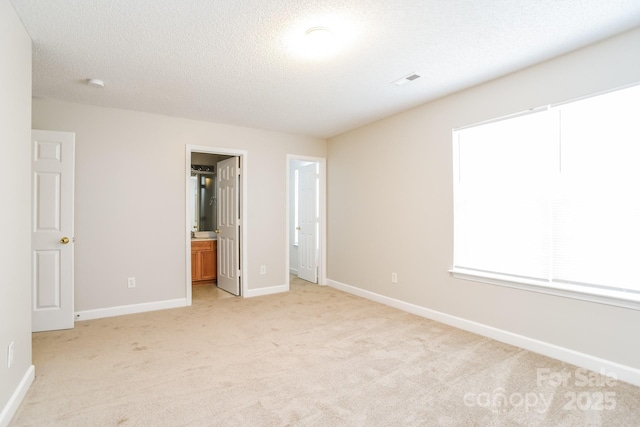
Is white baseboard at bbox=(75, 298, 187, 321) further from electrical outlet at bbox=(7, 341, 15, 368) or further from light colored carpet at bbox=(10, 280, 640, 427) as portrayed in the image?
electrical outlet at bbox=(7, 341, 15, 368)

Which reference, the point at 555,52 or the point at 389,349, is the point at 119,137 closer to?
the point at 389,349

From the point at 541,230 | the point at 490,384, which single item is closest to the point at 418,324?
the point at 490,384

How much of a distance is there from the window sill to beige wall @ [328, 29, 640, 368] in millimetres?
48

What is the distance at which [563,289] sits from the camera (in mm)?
2627

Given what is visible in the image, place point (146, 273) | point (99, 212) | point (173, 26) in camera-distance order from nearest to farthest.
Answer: point (173, 26) → point (99, 212) → point (146, 273)

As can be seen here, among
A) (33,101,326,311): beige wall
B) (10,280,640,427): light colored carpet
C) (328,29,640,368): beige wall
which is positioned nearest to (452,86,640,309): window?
(328,29,640,368): beige wall

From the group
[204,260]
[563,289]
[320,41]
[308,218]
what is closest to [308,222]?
[308,218]

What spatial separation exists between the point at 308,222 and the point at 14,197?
419cm

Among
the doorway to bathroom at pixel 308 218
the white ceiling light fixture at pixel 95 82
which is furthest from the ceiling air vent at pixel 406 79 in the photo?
the white ceiling light fixture at pixel 95 82

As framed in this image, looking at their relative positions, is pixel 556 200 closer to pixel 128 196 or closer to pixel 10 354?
pixel 10 354

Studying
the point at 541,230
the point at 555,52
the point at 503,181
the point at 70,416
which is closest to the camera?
the point at 70,416

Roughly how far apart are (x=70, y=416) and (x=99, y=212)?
255 centimetres

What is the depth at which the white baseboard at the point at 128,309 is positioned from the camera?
3748 millimetres

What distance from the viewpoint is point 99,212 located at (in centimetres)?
385
